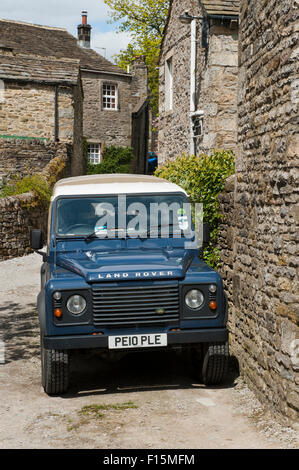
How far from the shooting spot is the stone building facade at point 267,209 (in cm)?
515

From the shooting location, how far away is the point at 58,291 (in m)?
5.67

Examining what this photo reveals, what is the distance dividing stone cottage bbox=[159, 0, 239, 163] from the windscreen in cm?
779

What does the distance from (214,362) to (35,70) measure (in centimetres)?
2052

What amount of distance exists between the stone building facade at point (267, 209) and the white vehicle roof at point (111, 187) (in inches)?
36.7

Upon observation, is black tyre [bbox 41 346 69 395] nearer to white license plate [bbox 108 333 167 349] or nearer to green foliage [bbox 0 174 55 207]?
white license plate [bbox 108 333 167 349]

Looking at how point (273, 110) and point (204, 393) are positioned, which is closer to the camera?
point (273, 110)

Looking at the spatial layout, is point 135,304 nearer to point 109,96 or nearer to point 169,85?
point 169,85

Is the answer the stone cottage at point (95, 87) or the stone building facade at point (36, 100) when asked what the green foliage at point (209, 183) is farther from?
the stone cottage at point (95, 87)

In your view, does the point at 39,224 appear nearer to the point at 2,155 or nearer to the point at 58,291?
the point at 2,155

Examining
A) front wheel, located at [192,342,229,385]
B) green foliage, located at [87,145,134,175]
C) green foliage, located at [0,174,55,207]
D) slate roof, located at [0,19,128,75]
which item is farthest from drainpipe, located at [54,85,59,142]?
front wheel, located at [192,342,229,385]

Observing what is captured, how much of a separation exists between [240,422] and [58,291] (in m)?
2.07

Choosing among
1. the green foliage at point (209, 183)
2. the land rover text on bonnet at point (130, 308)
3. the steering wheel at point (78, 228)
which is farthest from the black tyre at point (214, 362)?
the green foliage at point (209, 183)

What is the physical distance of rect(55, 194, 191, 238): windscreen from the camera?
6.87 m
